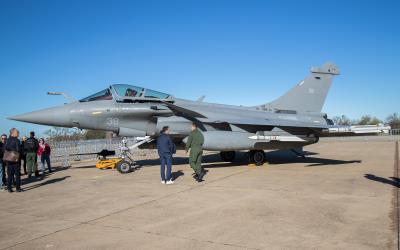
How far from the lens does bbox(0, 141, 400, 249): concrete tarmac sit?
3982 mm

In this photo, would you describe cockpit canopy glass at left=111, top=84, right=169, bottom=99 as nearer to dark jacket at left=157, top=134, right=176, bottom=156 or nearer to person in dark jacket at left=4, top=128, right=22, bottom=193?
dark jacket at left=157, top=134, right=176, bottom=156

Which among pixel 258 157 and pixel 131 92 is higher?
pixel 131 92

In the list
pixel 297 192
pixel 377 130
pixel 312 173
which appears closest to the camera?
pixel 297 192

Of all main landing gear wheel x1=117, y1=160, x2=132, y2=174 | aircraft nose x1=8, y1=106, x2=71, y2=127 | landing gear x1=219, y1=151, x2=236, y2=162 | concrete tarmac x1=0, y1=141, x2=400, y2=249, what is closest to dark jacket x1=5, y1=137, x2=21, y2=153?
concrete tarmac x1=0, y1=141, x2=400, y2=249

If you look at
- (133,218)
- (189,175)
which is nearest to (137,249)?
(133,218)

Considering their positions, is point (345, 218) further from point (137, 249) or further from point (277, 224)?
point (137, 249)

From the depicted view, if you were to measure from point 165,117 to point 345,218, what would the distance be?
771 centimetres

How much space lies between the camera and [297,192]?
22.2ft

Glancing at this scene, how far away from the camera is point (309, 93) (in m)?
14.4

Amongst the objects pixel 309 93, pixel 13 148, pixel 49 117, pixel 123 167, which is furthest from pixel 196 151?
pixel 309 93

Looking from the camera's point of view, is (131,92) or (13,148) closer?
(13,148)

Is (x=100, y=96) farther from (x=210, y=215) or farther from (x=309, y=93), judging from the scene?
(x=309, y=93)

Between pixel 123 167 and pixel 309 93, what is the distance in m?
8.81

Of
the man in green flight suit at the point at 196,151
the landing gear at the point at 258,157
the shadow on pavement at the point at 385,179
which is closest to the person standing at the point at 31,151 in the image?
the man in green flight suit at the point at 196,151
